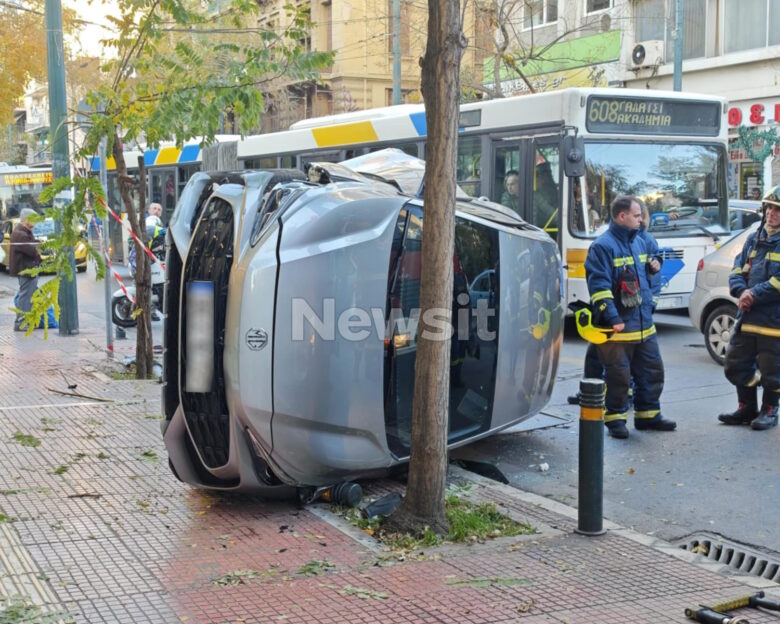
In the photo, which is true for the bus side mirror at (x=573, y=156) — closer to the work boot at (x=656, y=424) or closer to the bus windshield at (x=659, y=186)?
the bus windshield at (x=659, y=186)

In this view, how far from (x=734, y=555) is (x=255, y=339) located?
2861 mm

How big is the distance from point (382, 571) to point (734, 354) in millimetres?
4626

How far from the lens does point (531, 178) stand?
13.5 m

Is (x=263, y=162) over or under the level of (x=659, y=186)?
over

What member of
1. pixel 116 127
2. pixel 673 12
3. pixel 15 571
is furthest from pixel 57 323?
pixel 673 12

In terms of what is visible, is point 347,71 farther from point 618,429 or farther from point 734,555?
point 734,555

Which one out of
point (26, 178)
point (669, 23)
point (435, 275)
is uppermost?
point (669, 23)

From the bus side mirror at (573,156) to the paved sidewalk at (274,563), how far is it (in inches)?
255

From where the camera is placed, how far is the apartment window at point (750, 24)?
25.3 metres

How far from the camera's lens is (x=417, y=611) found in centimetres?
450

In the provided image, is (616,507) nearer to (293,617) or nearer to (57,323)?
(293,617)

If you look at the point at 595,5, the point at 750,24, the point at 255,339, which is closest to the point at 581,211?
the point at 255,339

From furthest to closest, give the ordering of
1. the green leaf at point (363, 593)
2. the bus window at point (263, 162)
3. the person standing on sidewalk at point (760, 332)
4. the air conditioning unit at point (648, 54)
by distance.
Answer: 1. the air conditioning unit at point (648, 54)
2. the bus window at point (263, 162)
3. the person standing on sidewalk at point (760, 332)
4. the green leaf at point (363, 593)

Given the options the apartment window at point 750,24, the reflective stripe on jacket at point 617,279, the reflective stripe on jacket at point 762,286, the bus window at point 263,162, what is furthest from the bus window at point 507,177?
the apartment window at point 750,24
